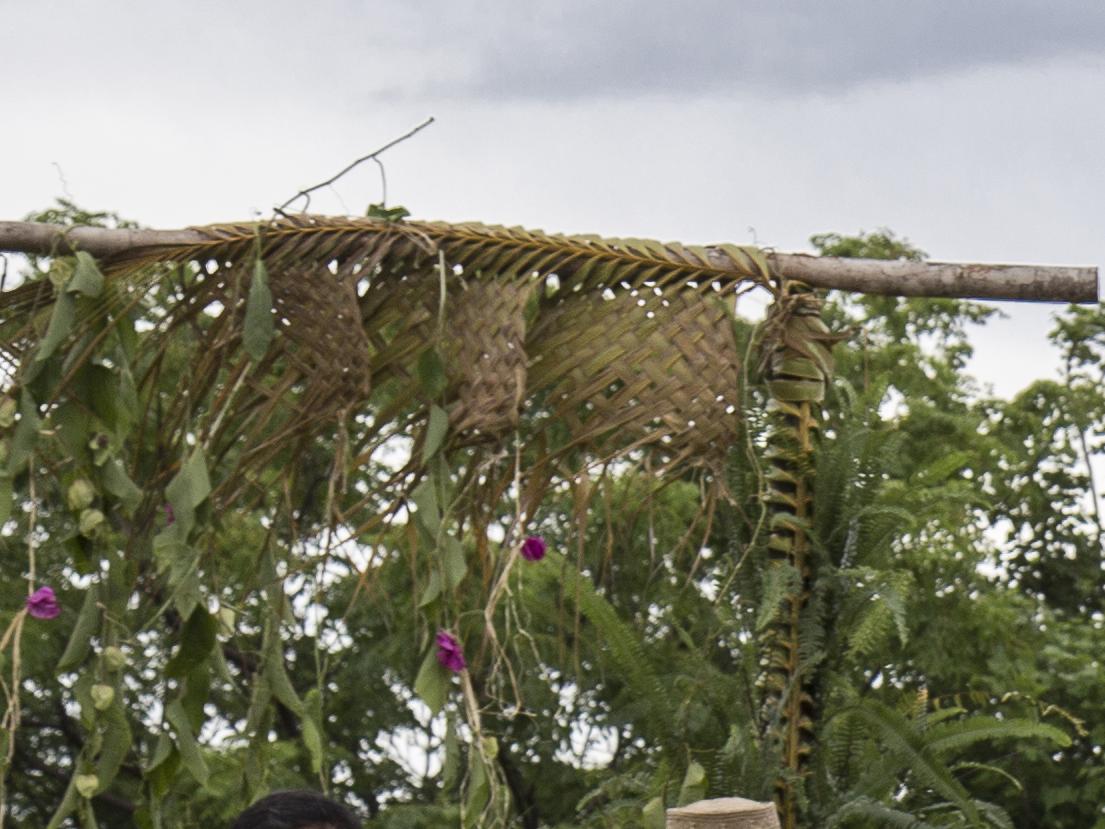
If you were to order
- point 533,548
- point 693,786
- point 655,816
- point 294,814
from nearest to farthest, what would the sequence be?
1. point 294,814
2. point 533,548
3. point 655,816
4. point 693,786

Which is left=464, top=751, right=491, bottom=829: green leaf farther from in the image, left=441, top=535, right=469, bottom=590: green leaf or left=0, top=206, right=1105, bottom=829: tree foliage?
left=441, top=535, right=469, bottom=590: green leaf

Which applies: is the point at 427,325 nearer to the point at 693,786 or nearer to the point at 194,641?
the point at 194,641

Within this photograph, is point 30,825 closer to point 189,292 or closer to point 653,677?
point 653,677

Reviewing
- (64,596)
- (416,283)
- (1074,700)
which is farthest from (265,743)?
(1074,700)

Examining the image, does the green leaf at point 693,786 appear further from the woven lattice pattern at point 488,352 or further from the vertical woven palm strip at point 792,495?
the woven lattice pattern at point 488,352

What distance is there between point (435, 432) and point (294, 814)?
0.42 m

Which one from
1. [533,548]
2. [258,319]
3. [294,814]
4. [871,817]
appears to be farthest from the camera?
[871,817]

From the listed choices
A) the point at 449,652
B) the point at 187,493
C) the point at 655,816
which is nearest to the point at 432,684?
the point at 449,652

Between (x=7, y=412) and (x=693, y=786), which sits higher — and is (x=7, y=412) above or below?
above

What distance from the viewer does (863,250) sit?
34.2 ft

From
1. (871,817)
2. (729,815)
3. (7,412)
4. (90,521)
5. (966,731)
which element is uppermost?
(7,412)

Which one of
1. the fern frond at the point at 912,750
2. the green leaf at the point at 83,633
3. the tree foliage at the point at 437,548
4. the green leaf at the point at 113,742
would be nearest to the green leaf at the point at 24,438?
the tree foliage at the point at 437,548

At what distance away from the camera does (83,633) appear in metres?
1.89

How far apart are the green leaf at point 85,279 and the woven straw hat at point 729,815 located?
2.72 feet
